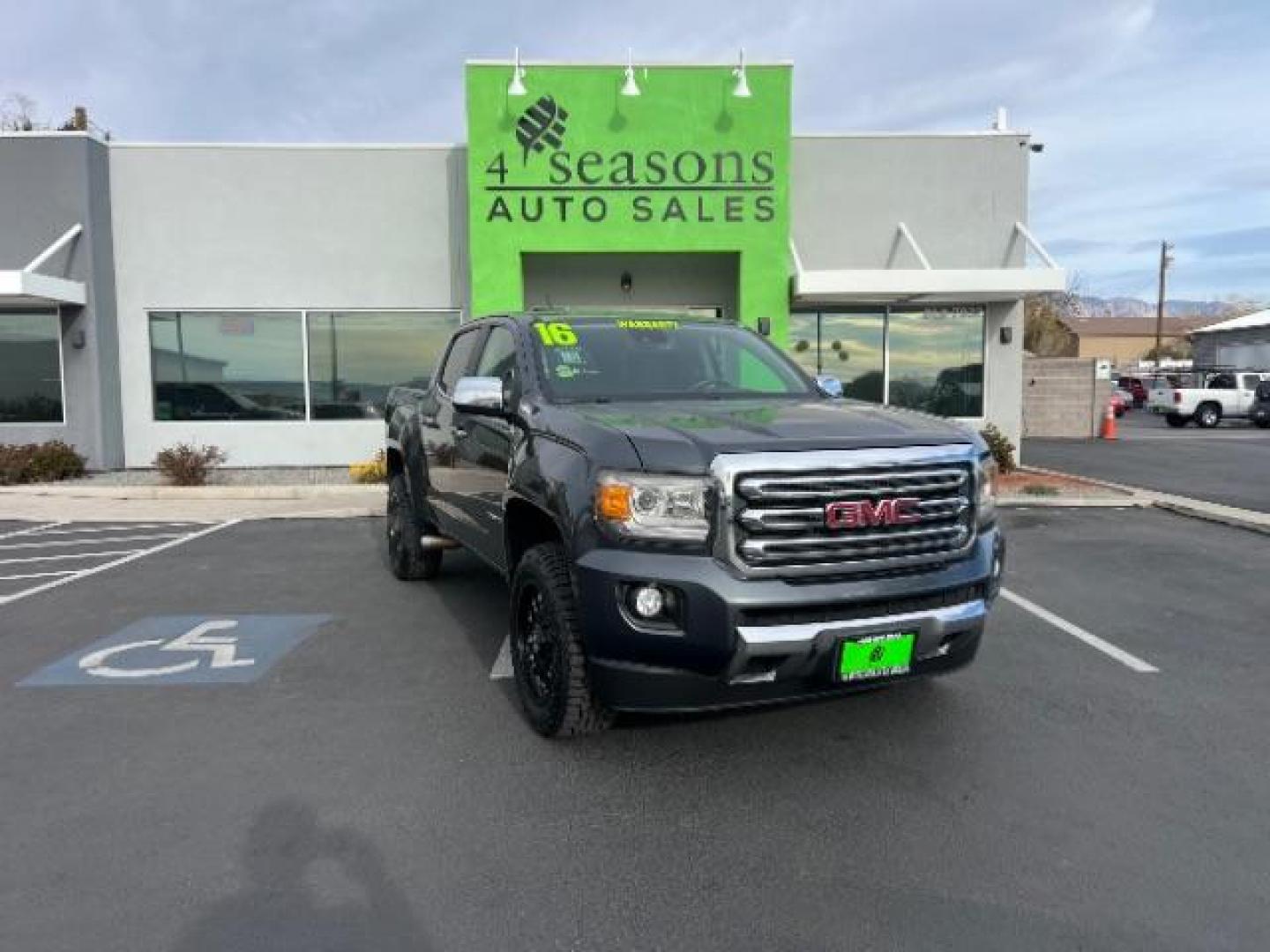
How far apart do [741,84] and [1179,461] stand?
11525 mm

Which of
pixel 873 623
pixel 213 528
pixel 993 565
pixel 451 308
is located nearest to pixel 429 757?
pixel 873 623

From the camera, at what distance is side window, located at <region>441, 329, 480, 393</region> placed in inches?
238

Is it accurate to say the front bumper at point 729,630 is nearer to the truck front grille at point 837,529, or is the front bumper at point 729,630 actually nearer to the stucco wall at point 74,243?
the truck front grille at point 837,529

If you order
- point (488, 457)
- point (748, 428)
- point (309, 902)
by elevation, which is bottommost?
point (309, 902)

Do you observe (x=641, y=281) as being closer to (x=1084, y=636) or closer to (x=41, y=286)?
(x=41, y=286)

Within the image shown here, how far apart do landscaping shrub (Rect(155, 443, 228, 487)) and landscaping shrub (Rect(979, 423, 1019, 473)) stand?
11359 mm

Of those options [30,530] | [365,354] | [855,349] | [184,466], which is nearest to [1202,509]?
[855,349]

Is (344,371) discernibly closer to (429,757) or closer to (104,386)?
(104,386)

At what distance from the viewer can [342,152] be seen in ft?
48.5

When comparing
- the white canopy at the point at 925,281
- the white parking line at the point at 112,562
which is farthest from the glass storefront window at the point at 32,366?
the white canopy at the point at 925,281

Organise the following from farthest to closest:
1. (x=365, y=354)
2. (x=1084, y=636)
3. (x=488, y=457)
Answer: (x=365, y=354)
(x=1084, y=636)
(x=488, y=457)

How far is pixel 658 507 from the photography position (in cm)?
351

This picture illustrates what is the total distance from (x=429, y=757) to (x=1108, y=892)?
2635 millimetres

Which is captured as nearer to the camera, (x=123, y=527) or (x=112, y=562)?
(x=112, y=562)
